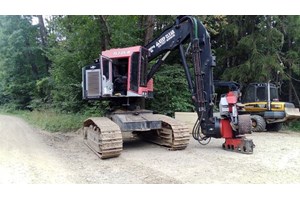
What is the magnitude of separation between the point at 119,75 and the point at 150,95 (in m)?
0.98

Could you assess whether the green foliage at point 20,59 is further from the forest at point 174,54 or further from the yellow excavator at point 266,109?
the yellow excavator at point 266,109

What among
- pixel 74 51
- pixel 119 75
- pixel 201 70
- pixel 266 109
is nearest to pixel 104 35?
pixel 74 51

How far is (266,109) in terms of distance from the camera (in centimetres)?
1177

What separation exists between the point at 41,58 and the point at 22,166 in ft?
70.7

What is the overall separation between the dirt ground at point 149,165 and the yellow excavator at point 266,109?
347 centimetres

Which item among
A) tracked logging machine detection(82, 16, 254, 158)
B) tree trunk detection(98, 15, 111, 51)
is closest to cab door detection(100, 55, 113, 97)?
tracked logging machine detection(82, 16, 254, 158)

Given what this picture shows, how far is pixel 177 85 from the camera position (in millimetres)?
12258

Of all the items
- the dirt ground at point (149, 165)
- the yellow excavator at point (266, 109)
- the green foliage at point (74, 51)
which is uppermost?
the green foliage at point (74, 51)

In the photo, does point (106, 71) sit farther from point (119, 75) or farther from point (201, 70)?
point (201, 70)

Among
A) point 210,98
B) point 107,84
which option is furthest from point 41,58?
point 210,98

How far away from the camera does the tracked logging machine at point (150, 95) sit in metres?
6.71

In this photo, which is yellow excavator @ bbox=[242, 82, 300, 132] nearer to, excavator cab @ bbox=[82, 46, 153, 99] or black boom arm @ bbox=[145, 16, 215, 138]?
black boom arm @ bbox=[145, 16, 215, 138]

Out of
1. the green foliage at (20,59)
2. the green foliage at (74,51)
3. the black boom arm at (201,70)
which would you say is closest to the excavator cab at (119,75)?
the black boom arm at (201,70)

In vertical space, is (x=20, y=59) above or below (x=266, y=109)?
above
